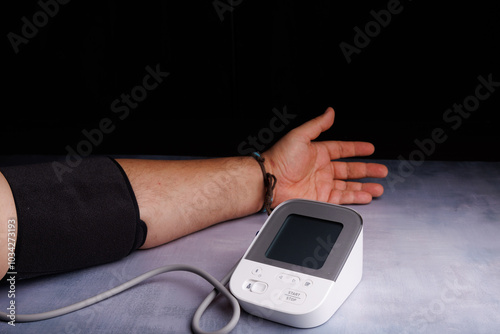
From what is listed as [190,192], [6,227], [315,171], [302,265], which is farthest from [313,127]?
[6,227]

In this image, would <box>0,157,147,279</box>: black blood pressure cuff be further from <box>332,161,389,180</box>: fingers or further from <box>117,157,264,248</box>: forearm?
<box>332,161,389,180</box>: fingers

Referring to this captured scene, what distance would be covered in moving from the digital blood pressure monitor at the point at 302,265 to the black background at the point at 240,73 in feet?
1.83

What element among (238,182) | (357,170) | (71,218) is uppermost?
(71,218)

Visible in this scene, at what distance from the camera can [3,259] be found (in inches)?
27.6

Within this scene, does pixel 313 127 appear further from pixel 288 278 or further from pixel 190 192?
pixel 288 278

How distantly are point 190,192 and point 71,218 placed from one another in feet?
0.75

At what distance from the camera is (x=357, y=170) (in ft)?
3.46

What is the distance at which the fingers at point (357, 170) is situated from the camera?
1.04 metres

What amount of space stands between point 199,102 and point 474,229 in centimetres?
93

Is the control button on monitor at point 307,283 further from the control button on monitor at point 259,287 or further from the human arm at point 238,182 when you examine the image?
the human arm at point 238,182

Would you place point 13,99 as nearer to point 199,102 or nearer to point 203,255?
point 199,102

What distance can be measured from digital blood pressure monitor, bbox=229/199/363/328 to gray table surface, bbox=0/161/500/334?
0.03 meters

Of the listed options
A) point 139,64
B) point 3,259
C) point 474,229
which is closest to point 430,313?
point 474,229

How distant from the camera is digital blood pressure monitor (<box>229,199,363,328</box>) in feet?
2.10
